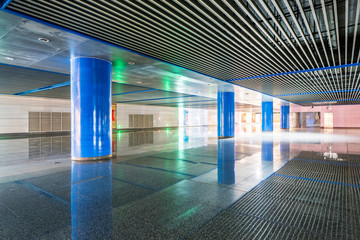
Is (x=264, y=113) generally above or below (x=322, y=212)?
above

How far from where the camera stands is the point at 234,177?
Answer: 5.38 m

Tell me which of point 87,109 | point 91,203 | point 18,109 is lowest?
point 91,203

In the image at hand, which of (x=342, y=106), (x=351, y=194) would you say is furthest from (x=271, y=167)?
(x=342, y=106)

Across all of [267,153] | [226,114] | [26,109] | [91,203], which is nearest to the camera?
[91,203]

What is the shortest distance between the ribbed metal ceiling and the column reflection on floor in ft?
13.3

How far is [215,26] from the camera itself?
5.84 meters

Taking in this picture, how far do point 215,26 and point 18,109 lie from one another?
24978 millimetres

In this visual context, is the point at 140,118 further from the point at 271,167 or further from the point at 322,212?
the point at 322,212

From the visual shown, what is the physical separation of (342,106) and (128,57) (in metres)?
41.2

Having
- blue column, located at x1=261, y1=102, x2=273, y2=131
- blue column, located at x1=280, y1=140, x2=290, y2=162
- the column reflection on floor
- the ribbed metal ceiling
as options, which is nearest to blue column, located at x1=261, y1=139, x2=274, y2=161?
blue column, located at x1=280, y1=140, x2=290, y2=162

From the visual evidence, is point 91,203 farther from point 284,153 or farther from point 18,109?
point 18,109

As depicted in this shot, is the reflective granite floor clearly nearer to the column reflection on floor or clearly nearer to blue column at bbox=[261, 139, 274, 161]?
the column reflection on floor

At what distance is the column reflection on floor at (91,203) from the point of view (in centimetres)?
283

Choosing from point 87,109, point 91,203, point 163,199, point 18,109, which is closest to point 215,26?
point 163,199
